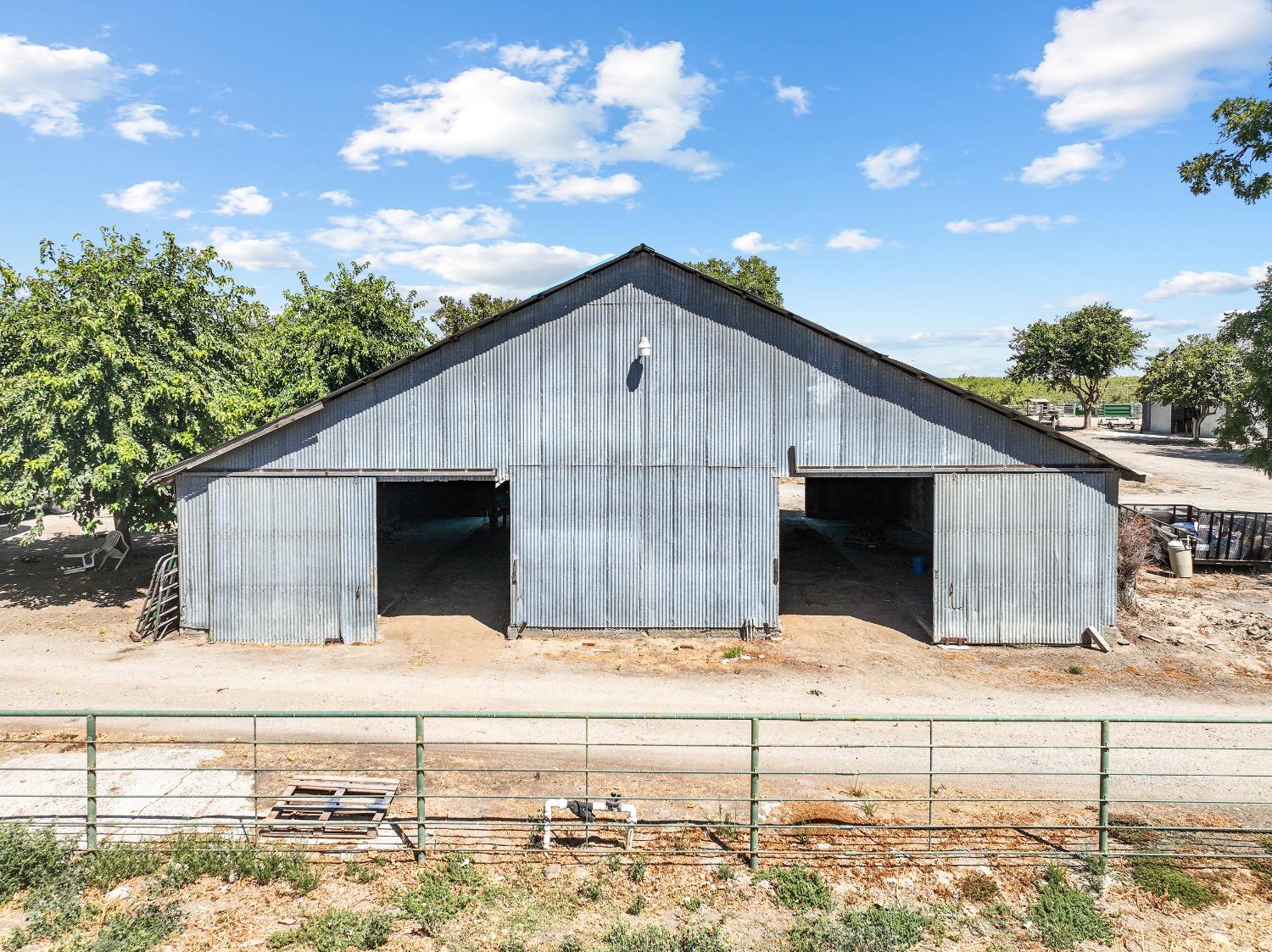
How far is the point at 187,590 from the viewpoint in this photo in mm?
17391

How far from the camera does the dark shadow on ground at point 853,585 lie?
62.3ft

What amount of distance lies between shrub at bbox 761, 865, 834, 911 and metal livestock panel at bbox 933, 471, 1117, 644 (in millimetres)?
10451

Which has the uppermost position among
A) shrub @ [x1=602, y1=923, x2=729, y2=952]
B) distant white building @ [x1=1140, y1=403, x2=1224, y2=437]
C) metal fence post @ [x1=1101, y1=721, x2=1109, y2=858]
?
distant white building @ [x1=1140, y1=403, x2=1224, y2=437]

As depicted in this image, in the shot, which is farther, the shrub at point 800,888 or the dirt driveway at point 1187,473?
the dirt driveway at point 1187,473

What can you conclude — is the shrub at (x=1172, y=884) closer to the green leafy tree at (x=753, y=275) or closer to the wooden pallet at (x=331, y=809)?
the wooden pallet at (x=331, y=809)

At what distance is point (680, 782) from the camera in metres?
10.5

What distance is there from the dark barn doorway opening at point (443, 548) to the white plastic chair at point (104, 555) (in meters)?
8.17

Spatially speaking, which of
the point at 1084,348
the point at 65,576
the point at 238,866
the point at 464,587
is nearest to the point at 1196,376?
the point at 1084,348

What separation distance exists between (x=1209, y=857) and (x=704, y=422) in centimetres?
1196

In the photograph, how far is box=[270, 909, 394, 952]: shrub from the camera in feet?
22.7

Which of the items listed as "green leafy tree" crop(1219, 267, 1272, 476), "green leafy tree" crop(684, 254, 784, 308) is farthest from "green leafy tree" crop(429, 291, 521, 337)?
"green leafy tree" crop(1219, 267, 1272, 476)

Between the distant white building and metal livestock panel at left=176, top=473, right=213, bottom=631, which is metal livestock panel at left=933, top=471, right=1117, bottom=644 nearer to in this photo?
metal livestock panel at left=176, top=473, right=213, bottom=631

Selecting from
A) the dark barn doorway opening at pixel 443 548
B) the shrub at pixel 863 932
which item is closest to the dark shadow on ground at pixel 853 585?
the dark barn doorway opening at pixel 443 548

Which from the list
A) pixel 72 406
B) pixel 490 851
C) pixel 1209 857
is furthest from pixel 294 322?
pixel 1209 857
